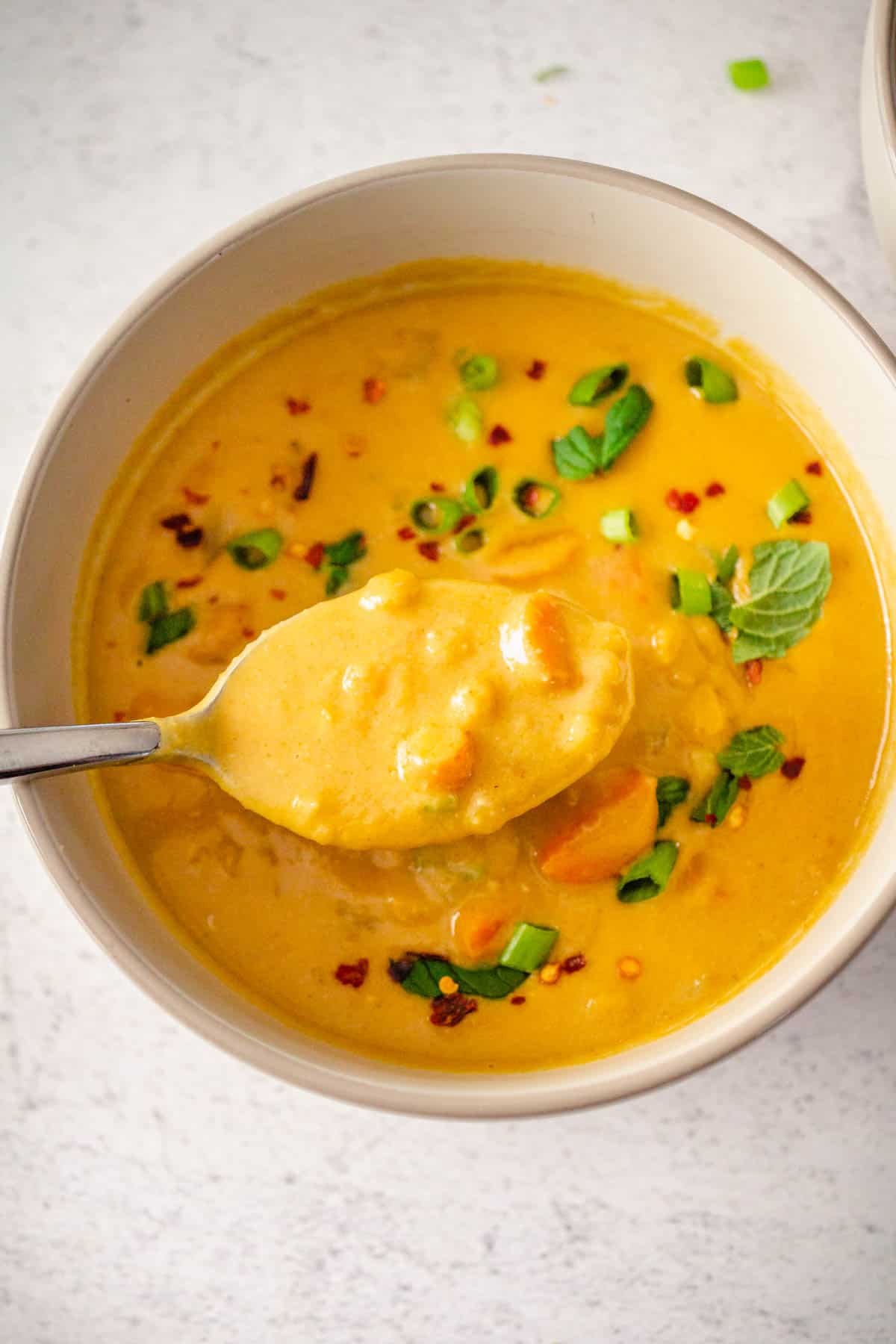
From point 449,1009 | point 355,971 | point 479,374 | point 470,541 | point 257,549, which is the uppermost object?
point 479,374

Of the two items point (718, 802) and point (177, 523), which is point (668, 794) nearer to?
point (718, 802)

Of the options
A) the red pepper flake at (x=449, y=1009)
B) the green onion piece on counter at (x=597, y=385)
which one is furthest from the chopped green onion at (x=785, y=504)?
the red pepper flake at (x=449, y=1009)

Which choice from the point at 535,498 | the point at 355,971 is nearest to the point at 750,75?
the point at 535,498

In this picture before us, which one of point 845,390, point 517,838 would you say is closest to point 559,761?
point 517,838

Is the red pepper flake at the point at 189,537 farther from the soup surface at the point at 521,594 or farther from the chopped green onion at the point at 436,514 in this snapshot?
the chopped green onion at the point at 436,514

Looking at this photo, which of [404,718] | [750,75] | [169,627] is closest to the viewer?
[404,718]

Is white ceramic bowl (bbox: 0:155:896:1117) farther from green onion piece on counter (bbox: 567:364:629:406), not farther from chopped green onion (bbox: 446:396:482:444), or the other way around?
chopped green onion (bbox: 446:396:482:444)

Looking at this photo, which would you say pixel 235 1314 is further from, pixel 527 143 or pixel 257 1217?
pixel 527 143
